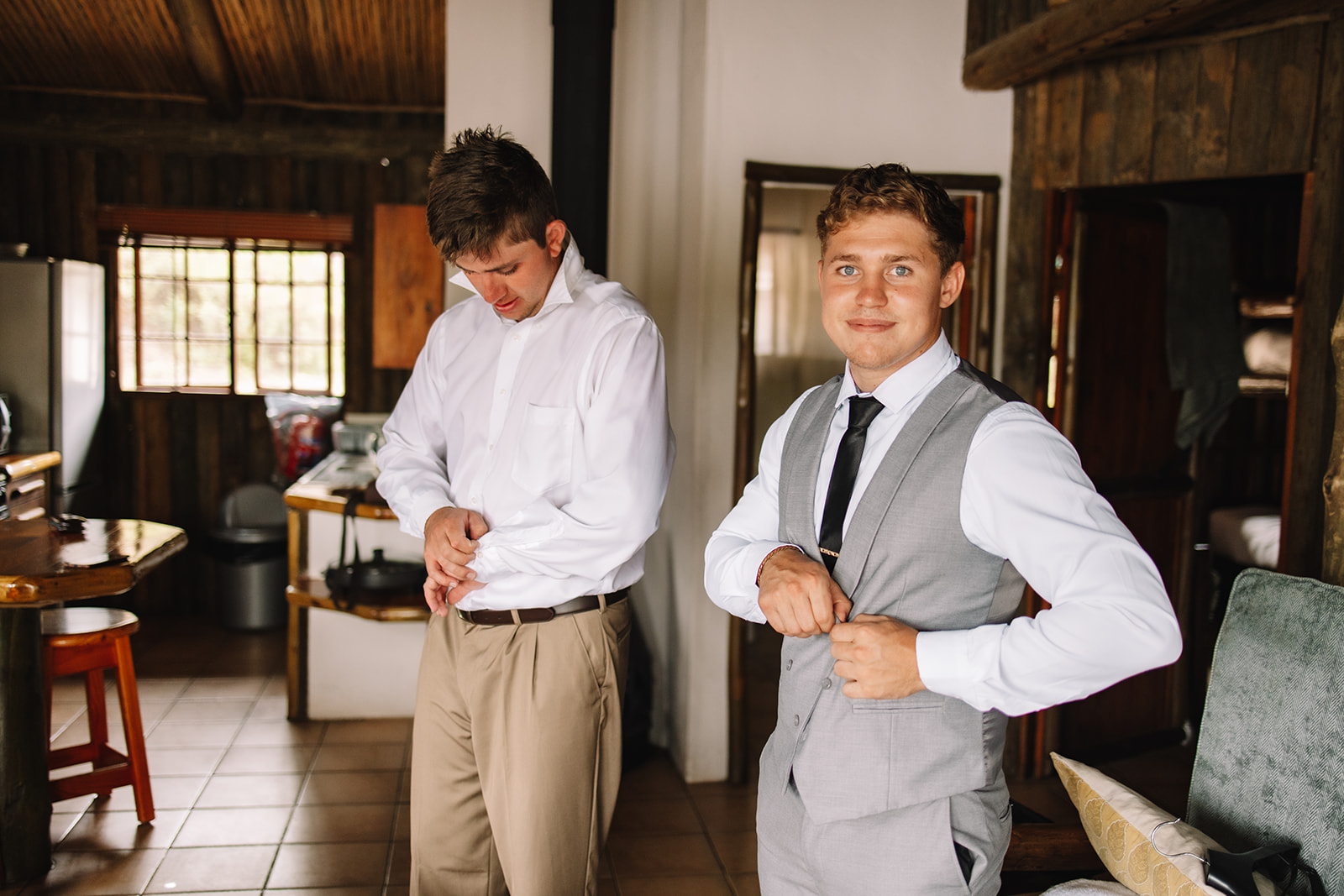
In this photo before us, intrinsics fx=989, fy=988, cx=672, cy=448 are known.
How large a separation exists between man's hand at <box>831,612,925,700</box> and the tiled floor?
200 cm

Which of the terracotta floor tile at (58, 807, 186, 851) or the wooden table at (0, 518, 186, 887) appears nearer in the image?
the wooden table at (0, 518, 186, 887)

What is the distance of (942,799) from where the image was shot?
137 cm

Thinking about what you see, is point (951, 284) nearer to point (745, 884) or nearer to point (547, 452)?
point (547, 452)

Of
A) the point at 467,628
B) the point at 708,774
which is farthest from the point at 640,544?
the point at 708,774

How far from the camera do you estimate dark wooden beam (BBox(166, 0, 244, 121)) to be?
18.1 ft

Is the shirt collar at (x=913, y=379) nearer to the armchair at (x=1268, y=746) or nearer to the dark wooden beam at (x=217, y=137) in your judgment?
the armchair at (x=1268, y=746)

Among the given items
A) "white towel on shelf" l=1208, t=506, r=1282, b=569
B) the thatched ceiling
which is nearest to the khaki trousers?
"white towel on shelf" l=1208, t=506, r=1282, b=569

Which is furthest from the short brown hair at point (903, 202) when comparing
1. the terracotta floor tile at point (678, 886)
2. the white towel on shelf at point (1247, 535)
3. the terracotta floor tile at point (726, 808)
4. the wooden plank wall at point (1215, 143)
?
the white towel on shelf at point (1247, 535)

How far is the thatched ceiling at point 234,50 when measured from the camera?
5.63 meters

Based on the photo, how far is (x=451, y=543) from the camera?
6.51 ft

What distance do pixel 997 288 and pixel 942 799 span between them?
2777 mm

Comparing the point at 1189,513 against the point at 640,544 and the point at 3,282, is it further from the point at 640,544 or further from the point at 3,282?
the point at 3,282

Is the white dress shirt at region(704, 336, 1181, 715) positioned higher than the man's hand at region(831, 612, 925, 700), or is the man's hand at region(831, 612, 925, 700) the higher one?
the white dress shirt at region(704, 336, 1181, 715)

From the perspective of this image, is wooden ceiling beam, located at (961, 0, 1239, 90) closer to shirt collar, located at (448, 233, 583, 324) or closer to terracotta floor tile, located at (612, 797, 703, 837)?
shirt collar, located at (448, 233, 583, 324)
